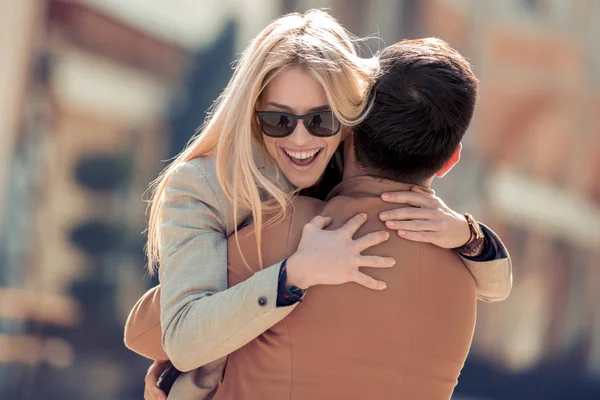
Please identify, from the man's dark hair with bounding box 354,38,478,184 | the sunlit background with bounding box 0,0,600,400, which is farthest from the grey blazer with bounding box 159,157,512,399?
the sunlit background with bounding box 0,0,600,400

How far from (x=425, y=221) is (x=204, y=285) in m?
0.46

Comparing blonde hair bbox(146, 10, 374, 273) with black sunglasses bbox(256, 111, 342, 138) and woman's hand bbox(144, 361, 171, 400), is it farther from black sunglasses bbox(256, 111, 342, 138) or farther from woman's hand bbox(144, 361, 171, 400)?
woman's hand bbox(144, 361, 171, 400)

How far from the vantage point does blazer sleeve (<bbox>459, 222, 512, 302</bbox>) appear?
2.03 m

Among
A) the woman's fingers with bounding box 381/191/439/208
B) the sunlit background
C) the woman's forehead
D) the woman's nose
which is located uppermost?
the woman's forehead

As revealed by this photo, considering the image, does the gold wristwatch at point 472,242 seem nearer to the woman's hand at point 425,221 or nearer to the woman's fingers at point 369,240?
the woman's hand at point 425,221

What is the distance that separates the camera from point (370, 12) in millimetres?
6148

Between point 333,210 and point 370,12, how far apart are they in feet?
14.8

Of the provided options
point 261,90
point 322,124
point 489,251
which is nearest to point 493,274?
point 489,251

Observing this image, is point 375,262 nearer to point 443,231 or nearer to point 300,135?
point 443,231

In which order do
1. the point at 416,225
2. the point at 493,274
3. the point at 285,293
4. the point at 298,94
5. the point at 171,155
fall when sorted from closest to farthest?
the point at 285,293 < the point at 416,225 < the point at 298,94 < the point at 493,274 < the point at 171,155

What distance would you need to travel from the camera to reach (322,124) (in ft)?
6.45

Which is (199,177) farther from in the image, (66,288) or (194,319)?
(66,288)

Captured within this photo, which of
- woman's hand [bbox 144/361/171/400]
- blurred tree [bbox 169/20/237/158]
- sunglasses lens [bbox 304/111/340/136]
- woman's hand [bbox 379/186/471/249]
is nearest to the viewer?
woman's hand [bbox 379/186/471/249]

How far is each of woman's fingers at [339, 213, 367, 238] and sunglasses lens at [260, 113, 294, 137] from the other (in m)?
0.28
